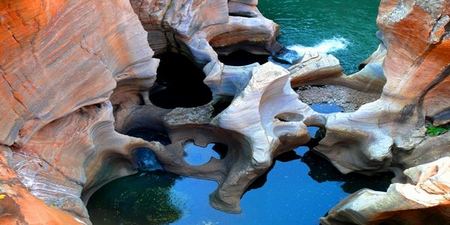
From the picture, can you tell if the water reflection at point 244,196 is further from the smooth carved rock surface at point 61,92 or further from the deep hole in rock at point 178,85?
the deep hole in rock at point 178,85

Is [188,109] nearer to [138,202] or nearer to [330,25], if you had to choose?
[138,202]

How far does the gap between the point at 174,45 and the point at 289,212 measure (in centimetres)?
586

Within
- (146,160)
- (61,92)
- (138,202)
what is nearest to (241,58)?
(146,160)

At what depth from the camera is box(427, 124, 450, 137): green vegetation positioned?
34.1ft

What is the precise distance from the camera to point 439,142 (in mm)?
10125

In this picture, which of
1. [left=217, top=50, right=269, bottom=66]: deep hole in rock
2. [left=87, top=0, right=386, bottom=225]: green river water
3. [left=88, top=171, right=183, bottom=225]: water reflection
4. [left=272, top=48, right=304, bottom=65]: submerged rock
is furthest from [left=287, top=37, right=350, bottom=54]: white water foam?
[left=88, top=171, right=183, bottom=225]: water reflection

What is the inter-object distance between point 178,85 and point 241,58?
2.50 metres

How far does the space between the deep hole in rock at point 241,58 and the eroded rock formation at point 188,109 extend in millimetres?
1399

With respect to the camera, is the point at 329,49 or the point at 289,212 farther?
the point at 329,49

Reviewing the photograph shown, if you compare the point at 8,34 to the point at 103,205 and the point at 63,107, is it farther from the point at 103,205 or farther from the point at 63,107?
the point at 103,205

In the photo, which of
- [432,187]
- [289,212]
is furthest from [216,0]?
[432,187]

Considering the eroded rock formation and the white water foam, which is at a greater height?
the eroded rock formation

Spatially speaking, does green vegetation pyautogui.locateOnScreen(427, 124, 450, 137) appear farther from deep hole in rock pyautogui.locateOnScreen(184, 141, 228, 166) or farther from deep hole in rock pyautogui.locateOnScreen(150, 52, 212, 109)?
deep hole in rock pyautogui.locateOnScreen(150, 52, 212, 109)

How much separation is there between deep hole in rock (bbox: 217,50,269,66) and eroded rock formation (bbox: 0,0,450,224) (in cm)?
140
